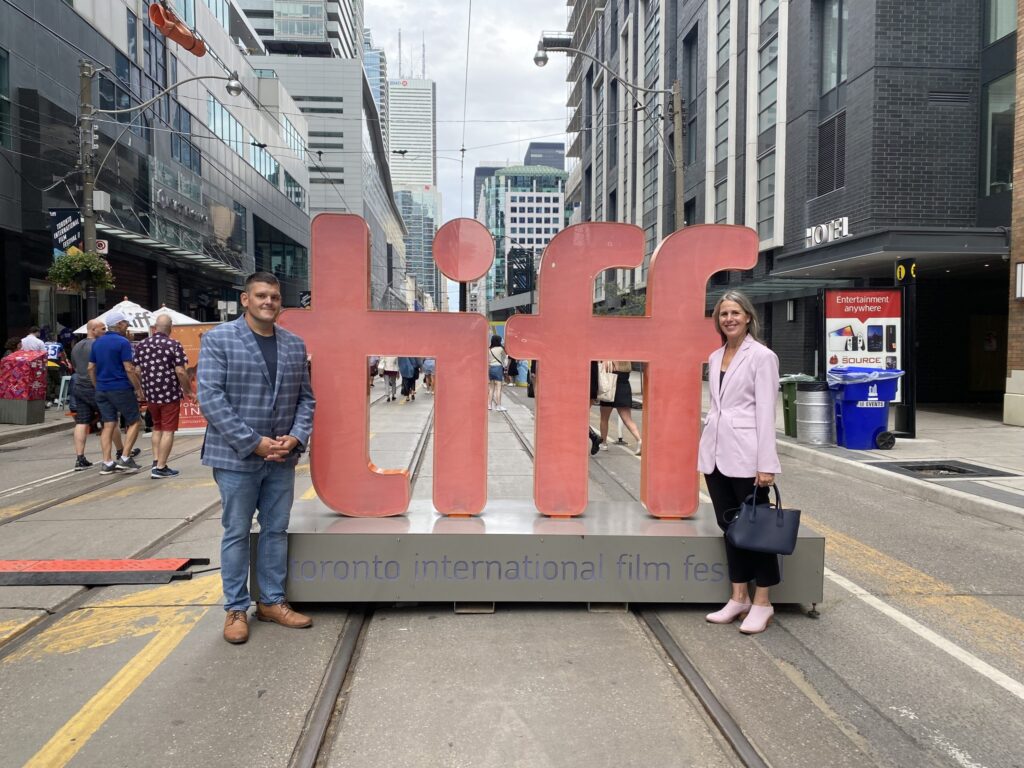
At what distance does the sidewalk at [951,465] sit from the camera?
7.44 meters

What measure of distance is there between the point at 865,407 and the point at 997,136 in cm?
1124

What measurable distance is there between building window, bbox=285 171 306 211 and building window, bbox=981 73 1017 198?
44.3m

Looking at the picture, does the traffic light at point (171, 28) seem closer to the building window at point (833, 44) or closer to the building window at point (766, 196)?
the building window at point (833, 44)

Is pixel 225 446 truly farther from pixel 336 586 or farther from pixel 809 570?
pixel 809 570

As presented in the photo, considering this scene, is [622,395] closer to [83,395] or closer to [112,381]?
[112,381]

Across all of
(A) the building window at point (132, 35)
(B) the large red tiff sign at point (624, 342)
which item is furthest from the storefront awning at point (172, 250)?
(B) the large red tiff sign at point (624, 342)

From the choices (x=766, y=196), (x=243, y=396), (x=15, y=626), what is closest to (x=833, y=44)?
(x=766, y=196)

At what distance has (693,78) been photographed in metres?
34.4

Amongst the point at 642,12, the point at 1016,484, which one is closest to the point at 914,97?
the point at 1016,484

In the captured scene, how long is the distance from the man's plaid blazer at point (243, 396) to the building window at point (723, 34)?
2981 cm

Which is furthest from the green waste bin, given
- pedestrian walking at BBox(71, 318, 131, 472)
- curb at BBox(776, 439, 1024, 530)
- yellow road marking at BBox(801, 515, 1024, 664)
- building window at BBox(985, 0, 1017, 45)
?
building window at BBox(985, 0, 1017, 45)

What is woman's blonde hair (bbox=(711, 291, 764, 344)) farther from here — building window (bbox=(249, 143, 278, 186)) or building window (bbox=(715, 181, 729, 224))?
building window (bbox=(249, 143, 278, 186))

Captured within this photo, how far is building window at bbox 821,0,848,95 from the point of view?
68.9ft

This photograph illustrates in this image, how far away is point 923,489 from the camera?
26.6ft
